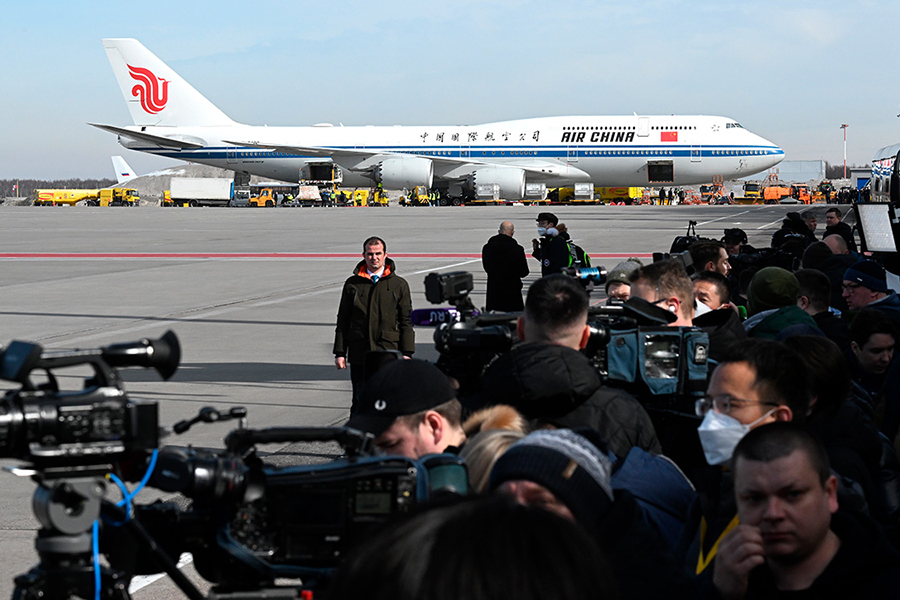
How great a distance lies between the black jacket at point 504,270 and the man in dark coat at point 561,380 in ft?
27.6

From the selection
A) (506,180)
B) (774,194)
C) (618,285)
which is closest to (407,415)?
(618,285)

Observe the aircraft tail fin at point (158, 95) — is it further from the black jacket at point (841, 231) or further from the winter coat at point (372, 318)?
the winter coat at point (372, 318)

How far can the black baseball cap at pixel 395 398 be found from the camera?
3.01 m

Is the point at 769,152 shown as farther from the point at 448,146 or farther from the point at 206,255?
the point at 206,255

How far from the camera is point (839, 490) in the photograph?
2846 mm

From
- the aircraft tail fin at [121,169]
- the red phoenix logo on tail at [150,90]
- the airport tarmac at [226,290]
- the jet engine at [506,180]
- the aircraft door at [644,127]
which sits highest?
the red phoenix logo on tail at [150,90]

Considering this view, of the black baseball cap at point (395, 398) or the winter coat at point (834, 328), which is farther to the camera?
the winter coat at point (834, 328)

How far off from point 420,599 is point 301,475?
3.27 feet

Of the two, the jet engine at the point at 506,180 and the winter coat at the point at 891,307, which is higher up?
the jet engine at the point at 506,180

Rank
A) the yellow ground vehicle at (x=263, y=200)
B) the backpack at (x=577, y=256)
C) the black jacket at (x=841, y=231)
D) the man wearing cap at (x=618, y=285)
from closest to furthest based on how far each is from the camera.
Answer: the man wearing cap at (x=618, y=285) < the backpack at (x=577, y=256) < the black jacket at (x=841, y=231) < the yellow ground vehicle at (x=263, y=200)

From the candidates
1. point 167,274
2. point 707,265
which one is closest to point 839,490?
point 707,265

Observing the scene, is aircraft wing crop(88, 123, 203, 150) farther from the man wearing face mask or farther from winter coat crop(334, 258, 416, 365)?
the man wearing face mask

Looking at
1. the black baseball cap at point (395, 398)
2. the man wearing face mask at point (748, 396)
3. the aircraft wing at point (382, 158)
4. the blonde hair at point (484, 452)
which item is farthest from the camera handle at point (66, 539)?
the aircraft wing at point (382, 158)

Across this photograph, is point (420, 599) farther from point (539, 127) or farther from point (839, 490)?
point (539, 127)
